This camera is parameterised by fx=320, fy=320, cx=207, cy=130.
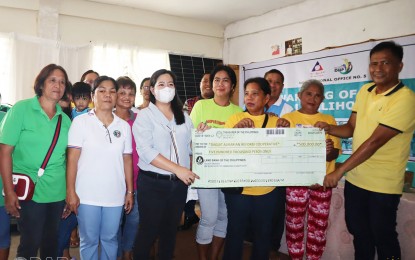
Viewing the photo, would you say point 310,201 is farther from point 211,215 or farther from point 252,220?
point 211,215

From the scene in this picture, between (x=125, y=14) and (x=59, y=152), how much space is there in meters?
5.08

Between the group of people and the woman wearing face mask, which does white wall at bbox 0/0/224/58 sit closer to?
the group of people

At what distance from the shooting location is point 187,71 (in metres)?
7.28

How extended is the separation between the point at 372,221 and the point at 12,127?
2448 millimetres

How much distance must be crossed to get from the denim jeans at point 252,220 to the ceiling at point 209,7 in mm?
4745

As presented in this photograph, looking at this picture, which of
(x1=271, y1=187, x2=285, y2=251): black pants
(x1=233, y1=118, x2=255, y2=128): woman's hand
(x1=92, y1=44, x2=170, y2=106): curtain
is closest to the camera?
(x1=233, y1=118, x2=255, y2=128): woman's hand

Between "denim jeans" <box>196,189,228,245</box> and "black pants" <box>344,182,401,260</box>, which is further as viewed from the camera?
"denim jeans" <box>196,189,228,245</box>

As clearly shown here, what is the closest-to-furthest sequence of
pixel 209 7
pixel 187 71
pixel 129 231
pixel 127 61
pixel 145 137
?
pixel 145 137 < pixel 129 231 < pixel 209 7 < pixel 127 61 < pixel 187 71

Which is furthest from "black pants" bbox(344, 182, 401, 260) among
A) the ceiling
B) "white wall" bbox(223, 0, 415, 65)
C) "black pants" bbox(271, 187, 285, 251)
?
the ceiling

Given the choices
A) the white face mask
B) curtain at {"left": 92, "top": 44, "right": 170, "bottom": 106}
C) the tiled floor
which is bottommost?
the tiled floor

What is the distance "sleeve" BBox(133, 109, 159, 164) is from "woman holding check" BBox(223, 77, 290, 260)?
59cm

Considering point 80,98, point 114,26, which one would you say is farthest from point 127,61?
point 80,98

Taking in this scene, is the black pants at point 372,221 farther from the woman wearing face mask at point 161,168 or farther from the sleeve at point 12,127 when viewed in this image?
the sleeve at point 12,127

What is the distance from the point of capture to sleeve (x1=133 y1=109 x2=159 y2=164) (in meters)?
2.16
